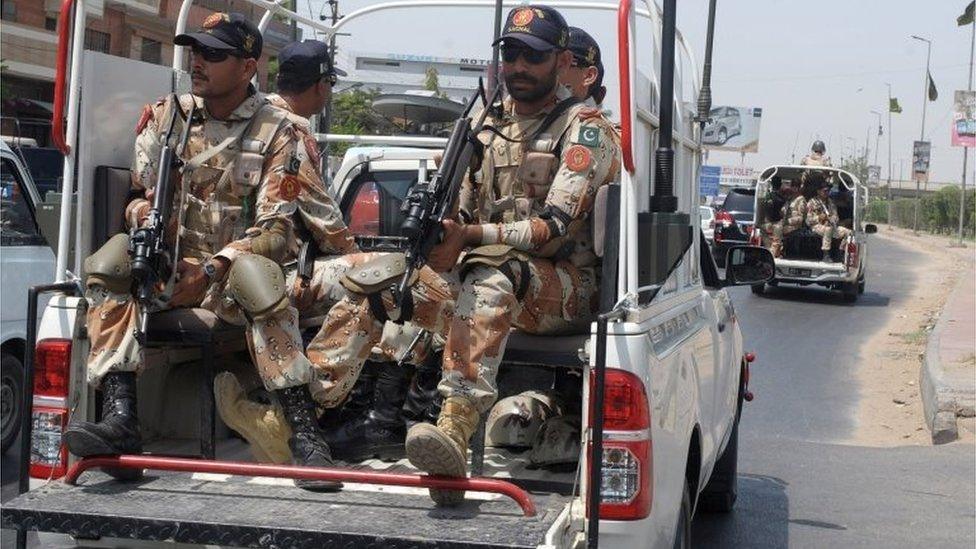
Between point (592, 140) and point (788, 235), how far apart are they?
59.5 ft

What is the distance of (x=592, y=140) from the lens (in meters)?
4.60

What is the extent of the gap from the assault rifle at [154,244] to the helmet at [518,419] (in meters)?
1.35

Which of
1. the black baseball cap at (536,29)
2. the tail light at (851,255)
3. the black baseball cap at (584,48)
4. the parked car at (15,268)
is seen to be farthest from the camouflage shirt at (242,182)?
the tail light at (851,255)

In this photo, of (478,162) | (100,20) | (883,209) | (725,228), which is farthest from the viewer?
(883,209)

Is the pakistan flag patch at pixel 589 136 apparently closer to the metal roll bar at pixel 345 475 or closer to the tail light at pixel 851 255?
the metal roll bar at pixel 345 475

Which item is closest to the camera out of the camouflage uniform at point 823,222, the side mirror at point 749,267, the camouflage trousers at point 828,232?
the side mirror at point 749,267

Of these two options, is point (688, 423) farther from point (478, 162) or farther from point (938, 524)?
point (938, 524)

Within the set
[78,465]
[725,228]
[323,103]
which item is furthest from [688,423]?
[725,228]

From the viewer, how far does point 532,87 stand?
4836 millimetres

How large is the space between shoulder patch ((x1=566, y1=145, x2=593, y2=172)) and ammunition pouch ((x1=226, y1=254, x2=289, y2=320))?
1073 millimetres

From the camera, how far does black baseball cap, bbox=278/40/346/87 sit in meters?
5.82

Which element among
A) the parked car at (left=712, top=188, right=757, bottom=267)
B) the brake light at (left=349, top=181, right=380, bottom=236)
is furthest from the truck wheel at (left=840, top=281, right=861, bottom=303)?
the brake light at (left=349, top=181, right=380, bottom=236)

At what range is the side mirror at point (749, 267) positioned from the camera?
19.6 feet

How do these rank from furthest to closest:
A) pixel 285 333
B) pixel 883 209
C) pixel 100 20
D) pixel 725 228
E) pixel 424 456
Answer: pixel 883 209 → pixel 100 20 → pixel 725 228 → pixel 285 333 → pixel 424 456
